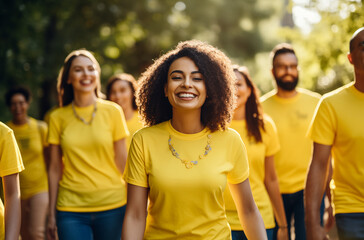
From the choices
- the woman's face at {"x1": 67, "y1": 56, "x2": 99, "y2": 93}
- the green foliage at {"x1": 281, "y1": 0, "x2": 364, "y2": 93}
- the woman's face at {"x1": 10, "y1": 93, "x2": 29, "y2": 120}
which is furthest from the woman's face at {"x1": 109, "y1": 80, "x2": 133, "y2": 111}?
the green foliage at {"x1": 281, "y1": 0, "x2": 364, "y2": 93}

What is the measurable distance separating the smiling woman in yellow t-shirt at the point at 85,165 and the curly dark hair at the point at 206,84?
1659 millimetres

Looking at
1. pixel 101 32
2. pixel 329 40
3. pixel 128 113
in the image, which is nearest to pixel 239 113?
pixel 128 113

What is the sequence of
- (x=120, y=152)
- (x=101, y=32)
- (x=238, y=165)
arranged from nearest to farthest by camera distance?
(x=238, y=165) → (x=120, y=152) → (x=101, y=32)

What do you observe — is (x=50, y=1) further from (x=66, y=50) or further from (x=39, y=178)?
(x=39, y=178)

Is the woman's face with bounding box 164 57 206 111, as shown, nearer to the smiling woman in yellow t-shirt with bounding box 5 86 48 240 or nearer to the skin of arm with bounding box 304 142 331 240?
the skin of arm with bounding box 304 142 331 240

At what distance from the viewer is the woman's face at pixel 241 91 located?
538cm

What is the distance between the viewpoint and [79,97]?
18.8 ft

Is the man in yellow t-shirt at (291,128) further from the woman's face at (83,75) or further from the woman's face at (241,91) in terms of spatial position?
the woman's face at (83,75)

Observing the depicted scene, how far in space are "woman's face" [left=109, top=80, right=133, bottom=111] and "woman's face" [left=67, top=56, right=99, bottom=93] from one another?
6.37 ft

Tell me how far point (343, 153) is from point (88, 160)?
2.51 meters

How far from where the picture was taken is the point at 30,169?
24.5 feet

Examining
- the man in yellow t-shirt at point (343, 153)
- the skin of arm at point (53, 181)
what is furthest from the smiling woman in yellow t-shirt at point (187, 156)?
the skin of arm at point (53, 181)

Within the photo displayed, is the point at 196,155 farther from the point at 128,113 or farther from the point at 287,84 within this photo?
the point at 128,113

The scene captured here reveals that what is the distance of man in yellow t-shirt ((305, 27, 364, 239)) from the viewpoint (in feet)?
13.5
